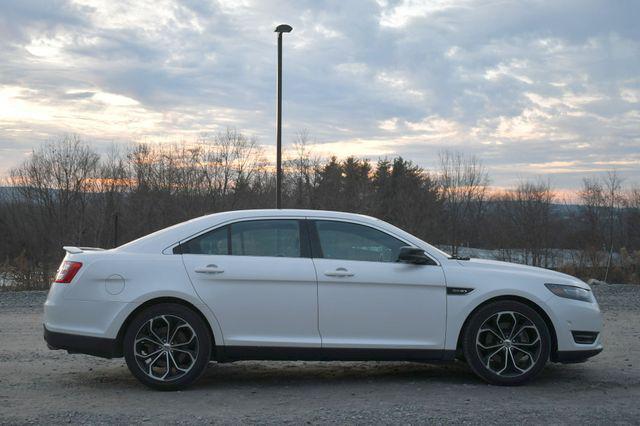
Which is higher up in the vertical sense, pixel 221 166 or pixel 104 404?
pixel 221 166

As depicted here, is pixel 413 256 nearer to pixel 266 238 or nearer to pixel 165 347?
pixel 266 238

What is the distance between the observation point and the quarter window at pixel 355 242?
6160 mm

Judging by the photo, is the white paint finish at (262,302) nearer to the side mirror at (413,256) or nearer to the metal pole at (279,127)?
the side mirror at (413,256)

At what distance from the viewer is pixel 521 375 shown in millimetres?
6125

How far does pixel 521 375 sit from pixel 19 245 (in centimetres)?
3698

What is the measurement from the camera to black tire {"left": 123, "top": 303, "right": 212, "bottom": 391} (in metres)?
5.88

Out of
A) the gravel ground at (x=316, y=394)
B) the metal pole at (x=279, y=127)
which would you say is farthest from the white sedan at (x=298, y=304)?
the metal pole at (x=279, y=127)

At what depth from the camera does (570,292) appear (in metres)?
6.32

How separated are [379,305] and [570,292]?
5.89 ft

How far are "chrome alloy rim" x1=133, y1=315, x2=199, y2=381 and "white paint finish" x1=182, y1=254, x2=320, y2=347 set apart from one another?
31cm

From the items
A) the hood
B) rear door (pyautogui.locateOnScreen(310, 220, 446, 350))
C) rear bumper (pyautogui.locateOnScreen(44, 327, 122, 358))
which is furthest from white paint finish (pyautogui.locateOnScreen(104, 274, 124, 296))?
the hood

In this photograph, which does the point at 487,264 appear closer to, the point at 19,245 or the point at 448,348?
the point at 448,348

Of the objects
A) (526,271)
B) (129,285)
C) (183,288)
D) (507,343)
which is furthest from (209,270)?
(526,271)

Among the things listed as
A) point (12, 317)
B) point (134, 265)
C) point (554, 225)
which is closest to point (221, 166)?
point (554, 225)
